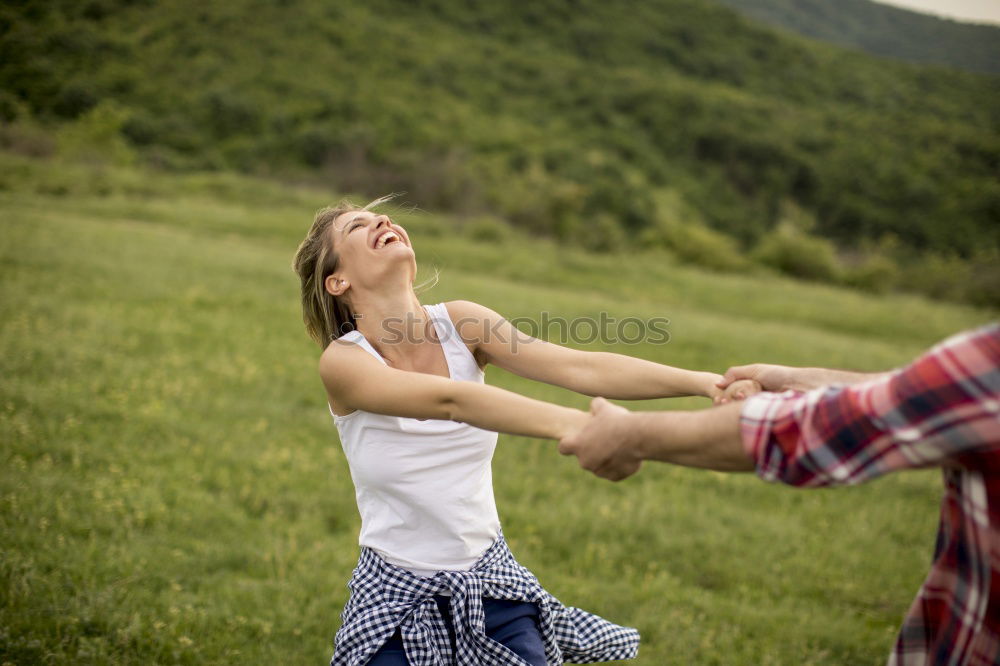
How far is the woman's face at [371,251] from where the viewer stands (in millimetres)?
2996

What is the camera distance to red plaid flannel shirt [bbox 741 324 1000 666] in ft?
5.54

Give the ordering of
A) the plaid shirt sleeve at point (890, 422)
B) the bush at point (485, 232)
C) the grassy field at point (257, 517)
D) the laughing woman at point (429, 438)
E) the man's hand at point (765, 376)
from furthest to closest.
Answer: the bush at point (485, 232) < the grassy field at point (257, 517) < the man's hand at point (765, 376) < the laughing woman at point (429, 438) < the plaid shirt sleeve at point (890, 422)

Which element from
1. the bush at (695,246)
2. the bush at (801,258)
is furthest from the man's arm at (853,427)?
the bush at (801,258)

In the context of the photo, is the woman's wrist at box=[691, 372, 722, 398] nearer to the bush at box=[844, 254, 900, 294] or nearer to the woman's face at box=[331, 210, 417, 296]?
the woman's face at box=[331, 210, 417, 296]

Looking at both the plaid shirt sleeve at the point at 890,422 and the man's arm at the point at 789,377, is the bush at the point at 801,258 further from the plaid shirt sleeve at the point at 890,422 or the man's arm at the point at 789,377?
the plaid shirt sleeve at the point at 890,422

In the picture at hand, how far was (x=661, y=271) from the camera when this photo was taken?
78.9 ft

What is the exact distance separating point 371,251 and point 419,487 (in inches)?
36.8

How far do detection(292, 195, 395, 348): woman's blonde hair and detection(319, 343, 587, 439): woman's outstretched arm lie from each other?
397mm

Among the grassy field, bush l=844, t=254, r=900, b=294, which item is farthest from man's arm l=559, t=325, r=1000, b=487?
bush l=844, t=254, r=900, b=294

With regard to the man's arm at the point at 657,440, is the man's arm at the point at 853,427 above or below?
above

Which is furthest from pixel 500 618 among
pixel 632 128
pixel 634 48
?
pixel 634 48

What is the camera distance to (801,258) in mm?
33750

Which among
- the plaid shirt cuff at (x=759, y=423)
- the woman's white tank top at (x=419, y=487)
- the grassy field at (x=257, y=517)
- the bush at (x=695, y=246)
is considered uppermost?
the plaid shirt cuff at (x=759, y=423)

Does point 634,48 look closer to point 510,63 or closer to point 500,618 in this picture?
point 510,63
